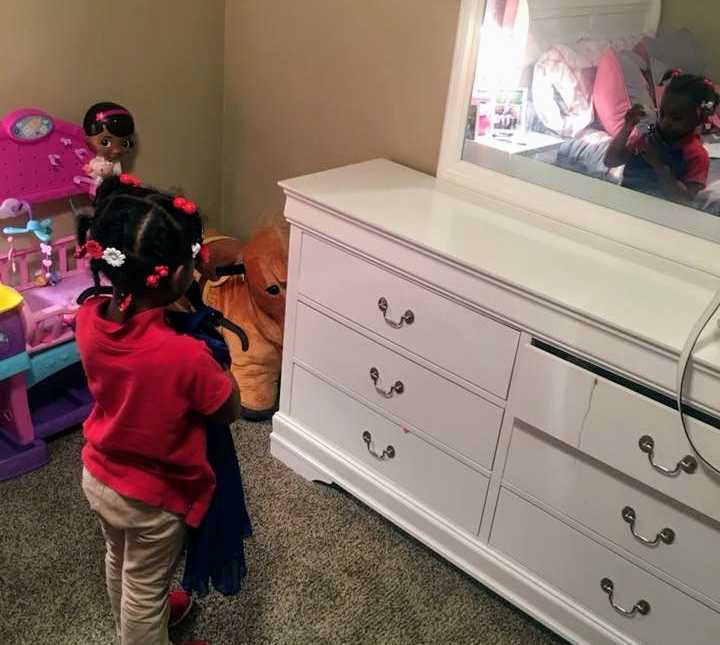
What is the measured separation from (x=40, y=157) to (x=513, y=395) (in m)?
1.39

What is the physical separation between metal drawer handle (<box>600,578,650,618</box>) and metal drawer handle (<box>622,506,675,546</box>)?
0.14m

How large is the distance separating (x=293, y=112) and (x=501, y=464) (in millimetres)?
1256

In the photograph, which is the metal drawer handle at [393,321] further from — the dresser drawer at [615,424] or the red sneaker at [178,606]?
the red sneaker at [178,606]

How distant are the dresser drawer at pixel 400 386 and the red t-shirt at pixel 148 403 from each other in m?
0.57

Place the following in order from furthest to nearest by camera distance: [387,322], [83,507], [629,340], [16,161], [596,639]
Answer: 1. [16,161]
2. [83,507]
3. [387,322]
4. [596,639]
5. [629,340]

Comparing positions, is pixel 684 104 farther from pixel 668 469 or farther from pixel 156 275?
pixel 156 275

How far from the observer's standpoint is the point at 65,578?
69.7 inches

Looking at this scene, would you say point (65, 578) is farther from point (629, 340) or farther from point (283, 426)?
point (629, 340)

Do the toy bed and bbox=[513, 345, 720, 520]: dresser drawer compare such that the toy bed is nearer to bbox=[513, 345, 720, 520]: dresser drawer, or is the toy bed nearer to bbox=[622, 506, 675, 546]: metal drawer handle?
bbox=[513, 345, 720, 520]: dresser drawer

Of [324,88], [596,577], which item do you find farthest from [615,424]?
[324,88]

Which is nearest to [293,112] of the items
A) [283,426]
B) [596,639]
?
[283,426]

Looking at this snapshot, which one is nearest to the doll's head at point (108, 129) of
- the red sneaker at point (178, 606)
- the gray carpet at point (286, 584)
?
the gray carpet at point (286, 584)

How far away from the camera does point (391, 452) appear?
Result: 1.94 meters

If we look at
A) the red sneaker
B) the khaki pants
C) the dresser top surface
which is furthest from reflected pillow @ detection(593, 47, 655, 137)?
the red sneaker
